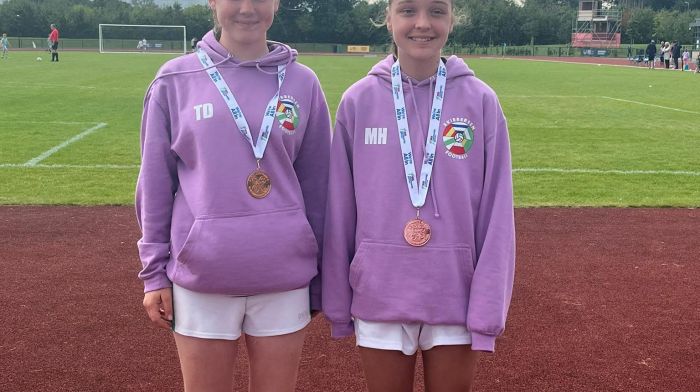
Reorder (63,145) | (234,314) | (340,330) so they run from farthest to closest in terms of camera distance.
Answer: (63,145) < (340,330) < (234,314)

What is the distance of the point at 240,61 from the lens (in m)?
2.70

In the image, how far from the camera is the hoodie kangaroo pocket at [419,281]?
8.56 feet

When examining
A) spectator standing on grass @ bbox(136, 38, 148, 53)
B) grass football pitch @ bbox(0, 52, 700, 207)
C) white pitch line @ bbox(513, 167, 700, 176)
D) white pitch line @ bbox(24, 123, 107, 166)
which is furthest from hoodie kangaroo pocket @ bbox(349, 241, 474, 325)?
spectator standing on grass @ bbox(136, 38, 148, 53)

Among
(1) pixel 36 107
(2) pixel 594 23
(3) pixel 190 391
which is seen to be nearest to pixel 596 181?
(3) pixel 190 391

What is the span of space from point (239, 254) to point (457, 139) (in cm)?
84

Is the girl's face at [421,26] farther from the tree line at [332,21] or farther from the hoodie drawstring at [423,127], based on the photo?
the tree line at [332,21]

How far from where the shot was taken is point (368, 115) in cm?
268

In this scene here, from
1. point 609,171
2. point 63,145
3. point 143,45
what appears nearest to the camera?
point 609,171

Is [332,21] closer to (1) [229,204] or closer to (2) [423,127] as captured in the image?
(2) [423,127]

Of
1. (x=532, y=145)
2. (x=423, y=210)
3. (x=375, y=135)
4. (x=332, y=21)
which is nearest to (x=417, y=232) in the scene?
(x=423, y=210)

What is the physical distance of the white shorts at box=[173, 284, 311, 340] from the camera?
8.68ft

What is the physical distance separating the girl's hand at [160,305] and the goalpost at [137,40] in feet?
209

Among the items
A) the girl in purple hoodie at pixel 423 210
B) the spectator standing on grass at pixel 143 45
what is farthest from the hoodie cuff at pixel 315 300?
the spectator standing on grass at pixel 143 45

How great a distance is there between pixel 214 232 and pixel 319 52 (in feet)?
256
